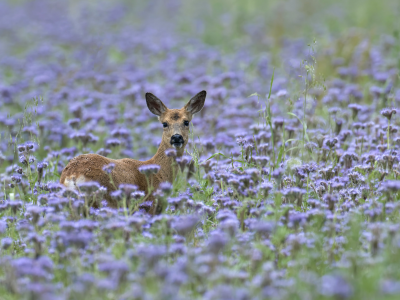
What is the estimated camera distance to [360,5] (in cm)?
2166

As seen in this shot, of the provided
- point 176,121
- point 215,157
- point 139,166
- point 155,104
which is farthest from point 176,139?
point 215,157

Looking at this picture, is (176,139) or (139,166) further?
(176,139)

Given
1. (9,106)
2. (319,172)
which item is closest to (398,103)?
(319,172)

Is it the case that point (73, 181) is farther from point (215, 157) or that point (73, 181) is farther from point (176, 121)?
point (215, 157)

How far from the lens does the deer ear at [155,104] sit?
24.3ft

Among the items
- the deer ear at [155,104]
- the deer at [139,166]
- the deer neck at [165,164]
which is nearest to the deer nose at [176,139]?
the deer at [139,166]

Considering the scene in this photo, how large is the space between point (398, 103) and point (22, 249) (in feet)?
22.7

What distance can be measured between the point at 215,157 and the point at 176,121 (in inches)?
64.8

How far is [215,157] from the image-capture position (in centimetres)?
863

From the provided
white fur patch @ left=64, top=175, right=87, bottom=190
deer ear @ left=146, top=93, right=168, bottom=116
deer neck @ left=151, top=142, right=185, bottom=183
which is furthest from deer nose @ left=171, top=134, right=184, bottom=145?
white fur patch @ left=64, top=175, right=87, bottom=190

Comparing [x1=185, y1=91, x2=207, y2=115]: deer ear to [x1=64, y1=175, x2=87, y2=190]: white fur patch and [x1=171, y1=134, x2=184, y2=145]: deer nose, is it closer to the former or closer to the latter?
[x1=171, y1=134, x2=184, y2=145]: deer nose

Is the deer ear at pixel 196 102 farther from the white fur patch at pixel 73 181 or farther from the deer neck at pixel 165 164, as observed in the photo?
the white fur patch at pixel 73 181

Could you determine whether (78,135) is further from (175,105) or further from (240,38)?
(240,38)

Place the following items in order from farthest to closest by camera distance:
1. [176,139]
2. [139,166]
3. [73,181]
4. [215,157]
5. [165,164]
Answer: [215,157] → [165,164] → [176,139] → [139,166] → [73,181]
